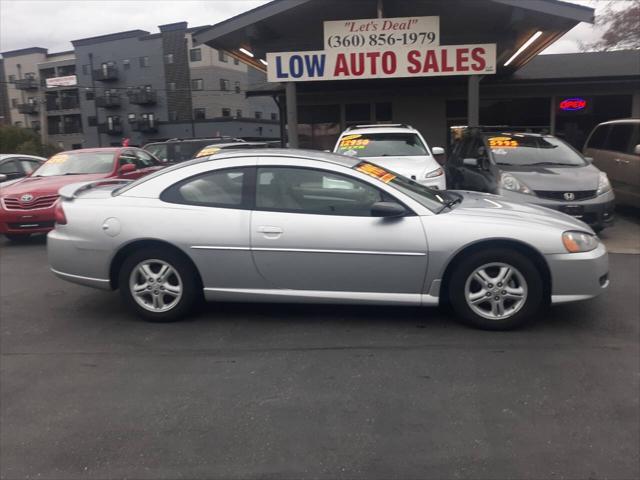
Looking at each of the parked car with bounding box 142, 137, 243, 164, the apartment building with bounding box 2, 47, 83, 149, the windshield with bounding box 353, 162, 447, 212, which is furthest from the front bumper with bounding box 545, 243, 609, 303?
the apartment building with bounding box 2, 47, 83, 149

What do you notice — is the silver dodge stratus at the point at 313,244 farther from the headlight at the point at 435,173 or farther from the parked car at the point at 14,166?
the parked car at the point at 14,166

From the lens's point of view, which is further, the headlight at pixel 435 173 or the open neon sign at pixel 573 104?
Result: the open neon sign at pixel 573 104

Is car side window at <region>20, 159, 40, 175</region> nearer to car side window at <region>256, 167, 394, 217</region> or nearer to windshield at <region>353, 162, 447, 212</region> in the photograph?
car side window at <region>256, 167, 394, 217</region>

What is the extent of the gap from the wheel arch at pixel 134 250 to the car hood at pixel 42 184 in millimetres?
4705

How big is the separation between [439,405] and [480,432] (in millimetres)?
358

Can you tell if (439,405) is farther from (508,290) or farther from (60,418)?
(60,418)

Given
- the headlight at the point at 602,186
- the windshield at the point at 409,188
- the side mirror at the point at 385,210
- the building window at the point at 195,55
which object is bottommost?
the headlight at the point at 602,186

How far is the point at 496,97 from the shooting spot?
16.8 meters

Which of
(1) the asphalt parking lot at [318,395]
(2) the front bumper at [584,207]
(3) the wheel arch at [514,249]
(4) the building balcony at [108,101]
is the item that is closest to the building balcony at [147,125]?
(4) the building balcony at [108,101]

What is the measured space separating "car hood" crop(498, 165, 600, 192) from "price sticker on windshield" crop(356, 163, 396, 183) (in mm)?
3741

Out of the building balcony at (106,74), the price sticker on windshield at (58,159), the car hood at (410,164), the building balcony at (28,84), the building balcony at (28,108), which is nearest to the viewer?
the car hood at (410,164)

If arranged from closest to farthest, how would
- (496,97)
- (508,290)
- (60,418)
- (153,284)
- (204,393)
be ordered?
1. (60,418)
2. (204,393)
3. (508,290)
4. (153,284)
5. (496,97)

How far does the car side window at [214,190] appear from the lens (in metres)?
4.95

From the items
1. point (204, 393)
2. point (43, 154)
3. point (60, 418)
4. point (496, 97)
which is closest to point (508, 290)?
point (204, 393)
